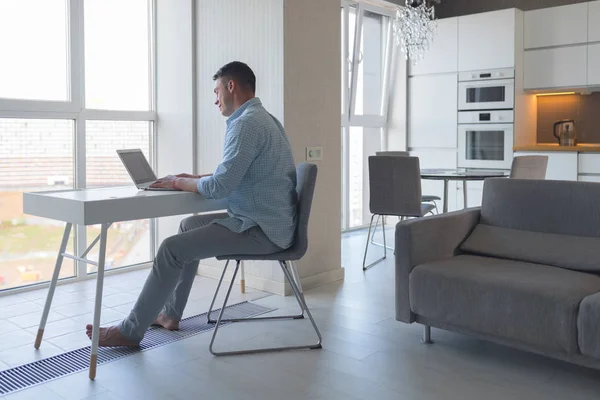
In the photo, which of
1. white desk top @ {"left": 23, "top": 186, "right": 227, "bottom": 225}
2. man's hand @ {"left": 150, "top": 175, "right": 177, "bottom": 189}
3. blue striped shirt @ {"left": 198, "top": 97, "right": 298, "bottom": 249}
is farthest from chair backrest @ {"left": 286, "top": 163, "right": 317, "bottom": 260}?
man's hand @ {"left": 150, "top": 175, "right": 177, "bottom": 189}

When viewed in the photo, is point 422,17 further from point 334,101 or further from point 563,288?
point 563,288

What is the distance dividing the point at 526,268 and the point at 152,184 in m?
1.82

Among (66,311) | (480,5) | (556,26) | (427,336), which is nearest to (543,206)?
(427,336)

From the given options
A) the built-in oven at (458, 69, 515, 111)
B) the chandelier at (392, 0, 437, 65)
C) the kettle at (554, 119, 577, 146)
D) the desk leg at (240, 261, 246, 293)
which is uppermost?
the chandelier at (392, 0, 437, 65)

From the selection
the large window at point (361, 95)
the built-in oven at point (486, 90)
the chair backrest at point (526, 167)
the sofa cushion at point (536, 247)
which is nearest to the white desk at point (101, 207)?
the sofa cushion at point (536, 247)

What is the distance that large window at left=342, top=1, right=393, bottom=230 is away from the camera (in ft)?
22.2

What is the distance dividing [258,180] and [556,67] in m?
4.57

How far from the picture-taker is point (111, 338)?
3000mm

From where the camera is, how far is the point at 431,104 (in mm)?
7059

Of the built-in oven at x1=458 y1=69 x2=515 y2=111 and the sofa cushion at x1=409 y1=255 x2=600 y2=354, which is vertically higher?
the built-in oven at x1=458 y1=69 x2=515 y2=111

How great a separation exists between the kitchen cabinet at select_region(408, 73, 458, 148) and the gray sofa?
362 centimetres

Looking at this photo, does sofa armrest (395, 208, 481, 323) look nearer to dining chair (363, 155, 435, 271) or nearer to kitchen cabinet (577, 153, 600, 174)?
dining chair (363, 155, 435, 271)

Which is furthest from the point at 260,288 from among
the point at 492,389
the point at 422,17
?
the point at 422,17

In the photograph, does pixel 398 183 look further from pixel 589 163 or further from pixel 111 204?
pixel 111 204
